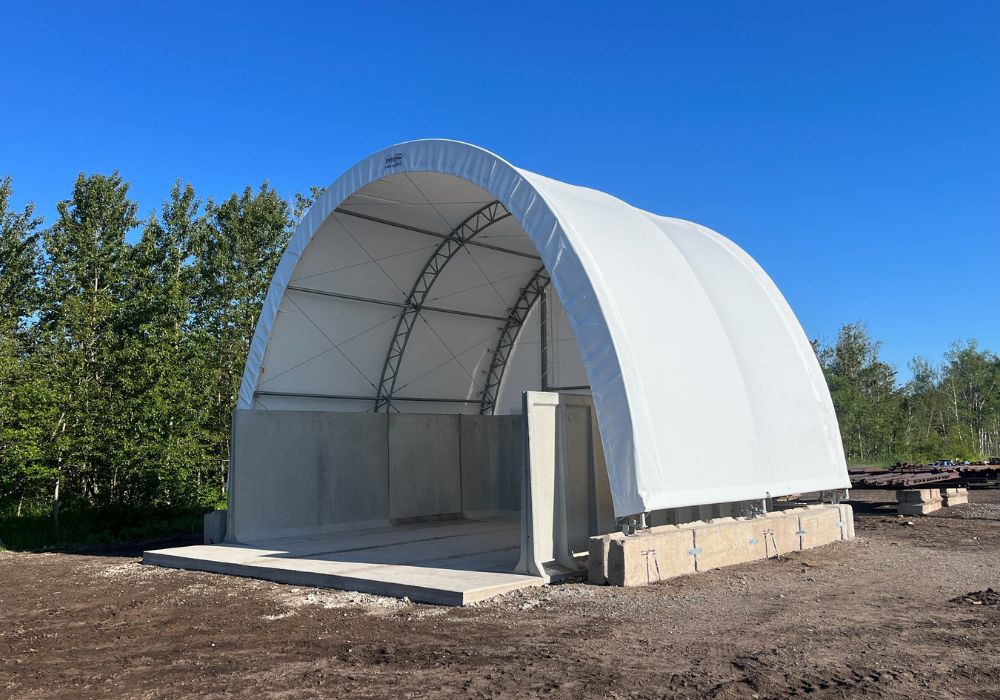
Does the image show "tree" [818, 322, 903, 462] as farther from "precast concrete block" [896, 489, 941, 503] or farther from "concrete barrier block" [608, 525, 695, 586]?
"concrete barrier block" [608, 525, 695, 586]

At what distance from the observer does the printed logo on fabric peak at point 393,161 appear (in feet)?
45.7

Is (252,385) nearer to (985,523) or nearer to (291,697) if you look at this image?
(291,697)

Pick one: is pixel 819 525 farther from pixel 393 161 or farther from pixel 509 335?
pixel 509 335

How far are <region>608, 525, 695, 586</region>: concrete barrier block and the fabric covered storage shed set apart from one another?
0.45 m

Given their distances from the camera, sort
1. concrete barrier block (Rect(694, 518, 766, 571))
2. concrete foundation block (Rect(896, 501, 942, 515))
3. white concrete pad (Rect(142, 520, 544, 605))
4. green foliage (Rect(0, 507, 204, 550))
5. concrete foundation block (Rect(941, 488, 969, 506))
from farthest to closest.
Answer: concrete foundation block (Rect(941, 488, 969, 506)), concrete foundation block (Rect(896, 501, 942, 515)), green foliage (Rect(0, 507, 204, 550)), concrete barrier block (Rect(694, 518, 766, 571)), white concrete pad (Rect(142, 520, 544, 605))

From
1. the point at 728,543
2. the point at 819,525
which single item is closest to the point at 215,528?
the point at 728,543

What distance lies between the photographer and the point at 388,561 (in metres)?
12.5

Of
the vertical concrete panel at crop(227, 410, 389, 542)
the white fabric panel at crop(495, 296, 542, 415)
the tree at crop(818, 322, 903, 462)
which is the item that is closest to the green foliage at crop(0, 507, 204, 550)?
the vertical concrete panel at crop(227, 410, 389, 542)

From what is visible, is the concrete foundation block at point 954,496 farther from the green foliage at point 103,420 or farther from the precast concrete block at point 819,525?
the green foliage at point 103,420

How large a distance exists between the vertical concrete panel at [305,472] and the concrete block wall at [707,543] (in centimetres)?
804

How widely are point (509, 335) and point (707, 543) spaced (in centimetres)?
1115

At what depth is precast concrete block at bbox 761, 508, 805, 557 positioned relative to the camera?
1288 centimetres

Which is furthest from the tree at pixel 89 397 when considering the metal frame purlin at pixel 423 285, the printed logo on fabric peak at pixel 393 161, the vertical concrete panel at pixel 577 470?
the vertical concrete panel at pixel 577 470

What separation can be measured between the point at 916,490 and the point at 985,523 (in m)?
2.25
